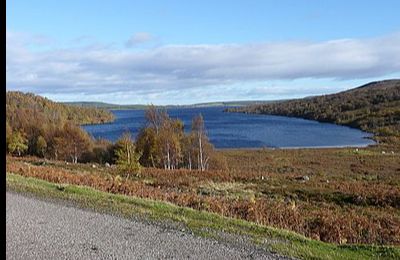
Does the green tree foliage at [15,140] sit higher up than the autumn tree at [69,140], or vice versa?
the green tree foliage at [15,140]

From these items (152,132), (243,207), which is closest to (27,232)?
(243,207)

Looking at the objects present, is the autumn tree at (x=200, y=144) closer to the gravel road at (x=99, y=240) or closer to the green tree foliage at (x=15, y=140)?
the gravel road at (x=99, y=240)

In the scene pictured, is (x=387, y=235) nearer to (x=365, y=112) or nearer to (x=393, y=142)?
(x=393, y=142)

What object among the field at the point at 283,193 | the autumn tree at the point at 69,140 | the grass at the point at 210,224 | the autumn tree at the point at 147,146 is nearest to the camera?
the grass at the point at 210,224

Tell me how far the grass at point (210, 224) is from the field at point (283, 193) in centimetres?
114

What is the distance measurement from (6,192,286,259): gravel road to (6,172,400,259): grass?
0.46 meters

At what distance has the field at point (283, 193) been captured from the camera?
11.0m

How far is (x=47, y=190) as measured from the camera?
12156 mm

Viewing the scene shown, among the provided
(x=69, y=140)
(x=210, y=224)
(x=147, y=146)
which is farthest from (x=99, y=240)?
(x=147, y=146)

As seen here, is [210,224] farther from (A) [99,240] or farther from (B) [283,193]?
(B) [283,193]

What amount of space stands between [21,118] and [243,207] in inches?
358

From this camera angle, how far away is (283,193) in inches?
1013

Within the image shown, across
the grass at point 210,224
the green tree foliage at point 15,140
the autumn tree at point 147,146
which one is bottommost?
the autumn tree at point 147,146

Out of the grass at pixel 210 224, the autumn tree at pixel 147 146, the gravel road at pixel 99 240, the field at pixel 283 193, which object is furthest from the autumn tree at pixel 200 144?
the gravel road at pixel 99 240
